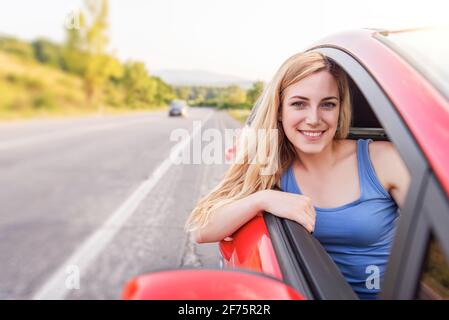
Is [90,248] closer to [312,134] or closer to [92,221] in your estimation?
[92,221]

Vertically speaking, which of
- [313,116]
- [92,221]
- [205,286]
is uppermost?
[313,116]

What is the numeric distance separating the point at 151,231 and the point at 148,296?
151 inches

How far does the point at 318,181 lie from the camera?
66.3 inches

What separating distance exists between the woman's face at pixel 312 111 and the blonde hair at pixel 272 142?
33 millimetres

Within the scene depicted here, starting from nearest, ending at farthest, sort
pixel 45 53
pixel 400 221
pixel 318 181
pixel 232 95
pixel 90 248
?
1. pixel 400 221
2. pixel 318 181
3. pixel 45 53
4. pixel 90 248
5. pixel 232 95

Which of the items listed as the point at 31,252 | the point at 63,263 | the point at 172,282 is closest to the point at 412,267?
the point at 172,282

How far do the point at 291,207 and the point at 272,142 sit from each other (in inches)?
13.8

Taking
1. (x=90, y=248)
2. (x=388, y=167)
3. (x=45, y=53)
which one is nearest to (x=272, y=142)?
(x=388, y=167)

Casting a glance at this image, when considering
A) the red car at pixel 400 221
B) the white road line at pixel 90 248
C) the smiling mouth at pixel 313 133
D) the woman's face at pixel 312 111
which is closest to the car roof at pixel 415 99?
the red car at pixel 400 221

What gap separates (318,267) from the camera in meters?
1.09

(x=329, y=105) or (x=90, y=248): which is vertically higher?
(x=329, y=105)

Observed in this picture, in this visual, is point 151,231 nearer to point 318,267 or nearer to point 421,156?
point 318,267

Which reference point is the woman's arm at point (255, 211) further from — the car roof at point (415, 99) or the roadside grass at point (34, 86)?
the roadside grass at point (34, 86)

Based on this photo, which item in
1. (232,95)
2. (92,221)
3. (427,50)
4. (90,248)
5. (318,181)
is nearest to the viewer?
(427,50)
